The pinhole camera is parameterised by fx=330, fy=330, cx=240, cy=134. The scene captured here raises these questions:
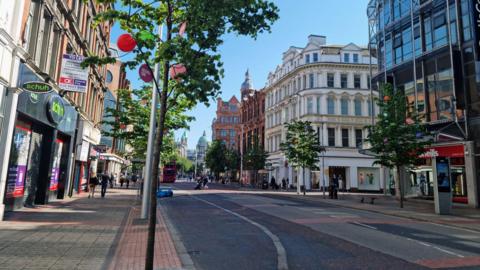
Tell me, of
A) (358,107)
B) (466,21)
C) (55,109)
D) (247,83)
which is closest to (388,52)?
(466,21)

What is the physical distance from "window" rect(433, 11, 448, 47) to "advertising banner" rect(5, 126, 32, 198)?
89.2 ft

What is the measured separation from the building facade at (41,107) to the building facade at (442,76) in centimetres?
1996

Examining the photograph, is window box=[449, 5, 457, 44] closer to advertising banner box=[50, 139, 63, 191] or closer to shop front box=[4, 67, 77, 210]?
shop front box=[4, 67, 77, 210]

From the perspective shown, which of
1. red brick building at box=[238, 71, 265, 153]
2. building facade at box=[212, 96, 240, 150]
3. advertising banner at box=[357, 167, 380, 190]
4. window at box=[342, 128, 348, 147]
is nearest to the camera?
advertising banner at box=[357, 167, 380, 190]

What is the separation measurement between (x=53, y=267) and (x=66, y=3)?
610 inches

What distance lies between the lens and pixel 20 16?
1134cm

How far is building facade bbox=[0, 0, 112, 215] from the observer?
1129 cm

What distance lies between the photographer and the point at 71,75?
52.4 feet

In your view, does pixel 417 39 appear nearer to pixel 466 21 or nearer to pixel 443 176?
pixel 466 21

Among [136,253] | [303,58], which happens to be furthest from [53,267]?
[303,58]

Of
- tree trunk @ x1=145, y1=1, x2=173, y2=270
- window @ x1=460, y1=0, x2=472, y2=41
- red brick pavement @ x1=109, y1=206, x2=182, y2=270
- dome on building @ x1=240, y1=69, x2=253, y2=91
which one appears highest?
dome on building @ x1=240, y1=69, x2=253, y2=91

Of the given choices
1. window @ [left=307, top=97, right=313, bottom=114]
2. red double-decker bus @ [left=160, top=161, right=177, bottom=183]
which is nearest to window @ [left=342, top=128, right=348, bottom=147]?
window @ [left=307, top=97, right=313, bottom=114]

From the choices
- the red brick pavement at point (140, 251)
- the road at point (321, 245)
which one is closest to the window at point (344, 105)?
the road at point (321, 245)

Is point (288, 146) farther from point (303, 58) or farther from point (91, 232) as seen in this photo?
point (91, 232)
